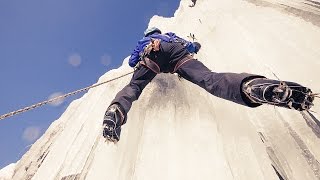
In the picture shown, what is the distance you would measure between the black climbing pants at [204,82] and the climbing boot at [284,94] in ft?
1.12

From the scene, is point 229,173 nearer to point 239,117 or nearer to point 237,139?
point 237,139

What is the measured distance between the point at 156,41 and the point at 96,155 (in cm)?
268

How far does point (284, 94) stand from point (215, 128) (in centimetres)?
273

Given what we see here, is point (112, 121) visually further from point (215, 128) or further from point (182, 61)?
point (215, 128)

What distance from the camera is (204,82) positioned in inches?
211

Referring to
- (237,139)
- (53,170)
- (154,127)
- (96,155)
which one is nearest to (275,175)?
(237,139)

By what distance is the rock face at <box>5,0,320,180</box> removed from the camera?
5660 mm

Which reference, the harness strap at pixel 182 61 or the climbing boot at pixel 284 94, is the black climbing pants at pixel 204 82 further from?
the climbing boot at pixel 284 94

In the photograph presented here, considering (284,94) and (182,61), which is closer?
(284,94)

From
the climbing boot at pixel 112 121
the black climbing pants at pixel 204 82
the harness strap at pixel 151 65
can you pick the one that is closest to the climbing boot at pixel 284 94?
the black climbing pants at pixel 204 82

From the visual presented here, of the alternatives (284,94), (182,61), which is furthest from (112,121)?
(284,94)

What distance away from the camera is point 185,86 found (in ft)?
27.0

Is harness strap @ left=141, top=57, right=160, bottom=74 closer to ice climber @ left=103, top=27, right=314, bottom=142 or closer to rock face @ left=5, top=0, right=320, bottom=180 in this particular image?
ice climber @ left=103, top=27, right=314, bottom=142

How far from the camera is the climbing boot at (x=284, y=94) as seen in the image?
12.9 ft
